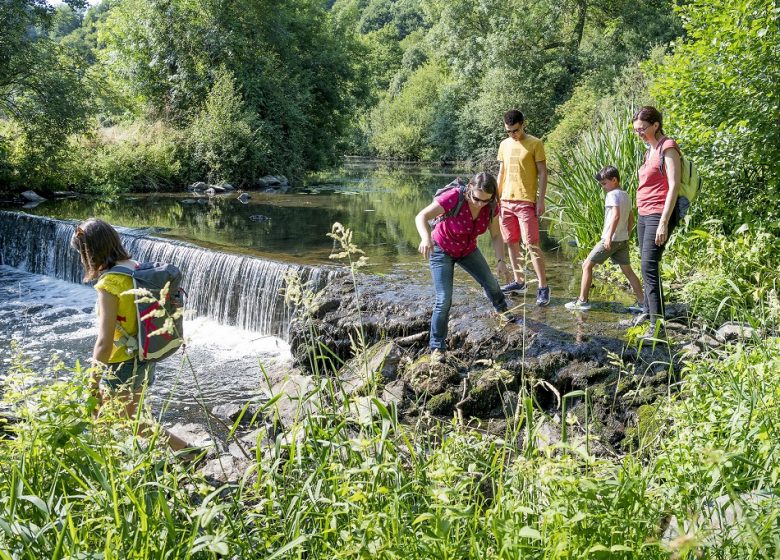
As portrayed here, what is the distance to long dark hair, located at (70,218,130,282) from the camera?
370 centimetres

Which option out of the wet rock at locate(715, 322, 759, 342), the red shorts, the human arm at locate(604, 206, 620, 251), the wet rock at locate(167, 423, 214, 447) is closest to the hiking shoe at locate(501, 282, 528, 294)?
the red shorts

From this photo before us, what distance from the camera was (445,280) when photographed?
566cm

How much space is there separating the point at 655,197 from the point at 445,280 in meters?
1.88

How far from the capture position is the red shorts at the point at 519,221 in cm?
671

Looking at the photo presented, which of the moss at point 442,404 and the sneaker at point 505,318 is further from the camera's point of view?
the moss at point 442,404

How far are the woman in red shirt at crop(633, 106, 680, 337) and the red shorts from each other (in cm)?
123

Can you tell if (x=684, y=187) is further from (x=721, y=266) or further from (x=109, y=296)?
(x=109, y=296)

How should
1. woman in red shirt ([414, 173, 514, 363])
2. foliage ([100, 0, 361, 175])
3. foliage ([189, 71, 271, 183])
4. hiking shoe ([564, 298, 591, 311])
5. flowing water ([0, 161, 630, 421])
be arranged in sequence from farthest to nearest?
foliage ([100, 0, 361, 175]), foliage ([189, 71, 271, 183]), flowing water ([0, 161, 630, 421]), hiking shoe ([564, 298, 591, 311]), woman in red shirt ([414, 173, 514, 363])

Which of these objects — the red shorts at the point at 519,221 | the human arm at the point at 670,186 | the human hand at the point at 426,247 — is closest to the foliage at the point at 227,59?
the red shorts at the point at 519,221

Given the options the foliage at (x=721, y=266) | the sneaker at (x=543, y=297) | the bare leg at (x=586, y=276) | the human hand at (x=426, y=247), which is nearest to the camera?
the human hand at (x=426, y=247)

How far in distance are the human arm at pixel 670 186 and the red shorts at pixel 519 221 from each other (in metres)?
1.46

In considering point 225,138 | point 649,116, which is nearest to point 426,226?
point 649,116

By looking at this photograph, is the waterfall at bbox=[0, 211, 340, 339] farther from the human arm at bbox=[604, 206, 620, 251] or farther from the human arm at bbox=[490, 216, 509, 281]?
the human arm at bbox=[604, 206, 620, 251]

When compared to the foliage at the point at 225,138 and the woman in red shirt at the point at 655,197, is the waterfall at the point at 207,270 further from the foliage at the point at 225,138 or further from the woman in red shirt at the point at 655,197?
the foliage at the point at 225,138
